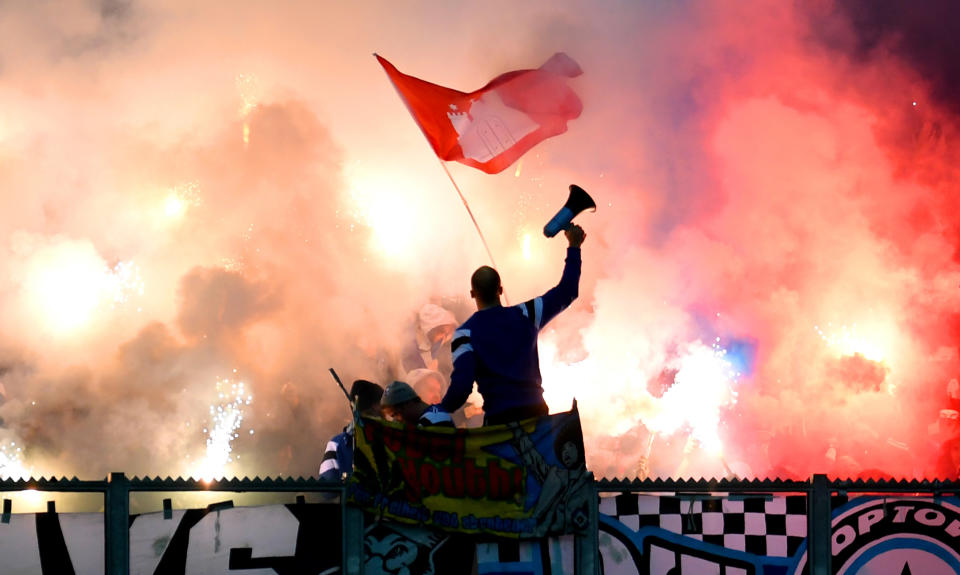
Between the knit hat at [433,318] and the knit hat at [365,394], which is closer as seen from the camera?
the knit hat at [365,394]

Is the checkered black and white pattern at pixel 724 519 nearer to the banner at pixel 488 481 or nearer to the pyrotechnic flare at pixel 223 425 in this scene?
the banner at pixel 488 481

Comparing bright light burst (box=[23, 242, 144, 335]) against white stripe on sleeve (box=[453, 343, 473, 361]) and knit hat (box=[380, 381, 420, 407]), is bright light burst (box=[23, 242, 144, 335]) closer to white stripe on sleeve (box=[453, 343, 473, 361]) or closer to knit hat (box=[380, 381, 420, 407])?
knit hat (box=[380, 381, 420, 407])

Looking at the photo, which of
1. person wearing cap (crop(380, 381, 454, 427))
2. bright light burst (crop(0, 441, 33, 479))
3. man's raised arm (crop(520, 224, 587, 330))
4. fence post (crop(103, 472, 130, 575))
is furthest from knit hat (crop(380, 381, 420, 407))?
bright light burst (crop(0, 441, 33, 479))

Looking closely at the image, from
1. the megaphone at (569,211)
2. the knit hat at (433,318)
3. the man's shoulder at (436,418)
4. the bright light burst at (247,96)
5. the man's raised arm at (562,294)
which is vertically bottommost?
the man's shoulder at (436,418)

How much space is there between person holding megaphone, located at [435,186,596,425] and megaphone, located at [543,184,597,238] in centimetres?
13

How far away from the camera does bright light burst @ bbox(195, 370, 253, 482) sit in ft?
50.9

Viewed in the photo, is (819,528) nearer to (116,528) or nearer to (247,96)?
(116,528)

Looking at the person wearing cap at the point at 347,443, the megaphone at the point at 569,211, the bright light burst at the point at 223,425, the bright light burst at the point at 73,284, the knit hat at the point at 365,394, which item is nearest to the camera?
the megaphone at the point at 569,211

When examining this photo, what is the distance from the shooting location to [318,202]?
17.5 m

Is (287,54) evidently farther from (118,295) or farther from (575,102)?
(575,102)

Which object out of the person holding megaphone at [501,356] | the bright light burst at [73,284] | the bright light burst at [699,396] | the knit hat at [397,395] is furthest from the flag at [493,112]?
the bright light burst at [73,284]

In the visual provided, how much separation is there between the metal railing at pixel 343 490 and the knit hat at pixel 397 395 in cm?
140

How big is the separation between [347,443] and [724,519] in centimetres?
264

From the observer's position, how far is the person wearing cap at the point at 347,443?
634 cm
